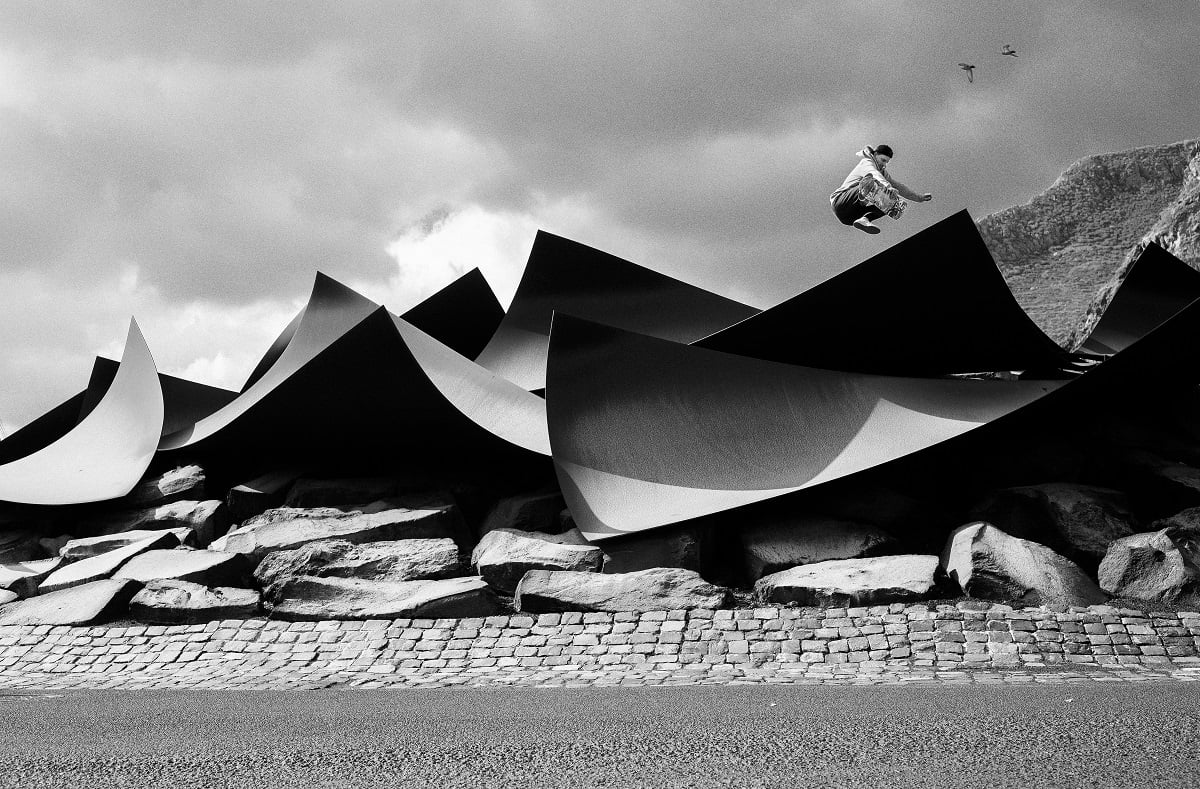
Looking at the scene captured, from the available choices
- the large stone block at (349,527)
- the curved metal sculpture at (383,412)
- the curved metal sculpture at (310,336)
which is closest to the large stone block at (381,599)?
the large stone block at (349,527)

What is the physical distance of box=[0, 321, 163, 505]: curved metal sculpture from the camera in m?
13.1

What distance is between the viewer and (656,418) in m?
10.8

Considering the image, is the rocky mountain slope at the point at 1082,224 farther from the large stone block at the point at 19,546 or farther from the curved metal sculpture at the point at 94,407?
the large stone block at the point at 19,546

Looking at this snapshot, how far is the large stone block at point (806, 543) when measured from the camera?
31.1 feet

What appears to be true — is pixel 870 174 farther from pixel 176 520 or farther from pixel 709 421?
pixel 176 520

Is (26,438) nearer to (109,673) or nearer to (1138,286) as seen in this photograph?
(109,673)

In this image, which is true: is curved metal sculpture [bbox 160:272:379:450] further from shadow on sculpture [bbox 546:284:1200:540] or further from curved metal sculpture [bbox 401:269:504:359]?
shadow on sculpture [bbox 546:284:1200:540]

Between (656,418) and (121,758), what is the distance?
270 inches

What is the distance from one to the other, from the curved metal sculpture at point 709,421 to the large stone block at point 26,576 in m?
6.10

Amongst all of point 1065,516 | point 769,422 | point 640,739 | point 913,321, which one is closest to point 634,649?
point 640,739

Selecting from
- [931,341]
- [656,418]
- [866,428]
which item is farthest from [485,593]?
[931,341]

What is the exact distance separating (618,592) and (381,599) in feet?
7.52

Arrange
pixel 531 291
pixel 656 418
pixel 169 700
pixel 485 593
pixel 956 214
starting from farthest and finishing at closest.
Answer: pixel 531 291 < pixel 656 418 < pixel 956 214 < pixel 485 593 < pixel 169 700

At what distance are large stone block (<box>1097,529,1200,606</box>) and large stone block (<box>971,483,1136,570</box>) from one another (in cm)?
46
